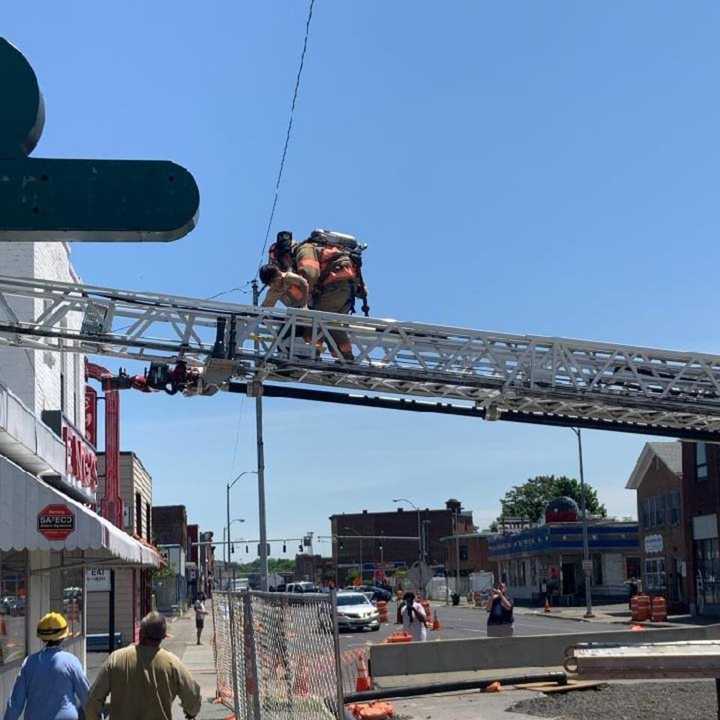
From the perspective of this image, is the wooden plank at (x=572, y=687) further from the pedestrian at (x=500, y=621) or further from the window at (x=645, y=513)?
the window at (x=645, y=513)

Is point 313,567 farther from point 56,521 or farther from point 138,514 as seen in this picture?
point 56,521

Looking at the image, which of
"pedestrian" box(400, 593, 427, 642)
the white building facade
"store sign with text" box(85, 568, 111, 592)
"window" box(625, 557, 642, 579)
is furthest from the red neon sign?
"window" box(625, 557, 642, 579)

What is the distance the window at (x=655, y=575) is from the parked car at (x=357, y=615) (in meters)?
18.3

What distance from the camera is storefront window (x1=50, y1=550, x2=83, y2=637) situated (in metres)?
19.6

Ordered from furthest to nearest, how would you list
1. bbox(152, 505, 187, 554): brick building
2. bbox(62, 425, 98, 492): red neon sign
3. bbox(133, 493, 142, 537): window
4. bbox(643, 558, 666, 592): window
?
bbox(152, 505, 187, 554): brick building → bbox(643, 558, 666, 592): window → bbox(133, 493, 142, 537): window → bbox(62, 425, 98, 492): red neon sign

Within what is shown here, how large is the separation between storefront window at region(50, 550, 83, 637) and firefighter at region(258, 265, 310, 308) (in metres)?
6.21

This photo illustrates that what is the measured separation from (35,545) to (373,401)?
4.45 meters

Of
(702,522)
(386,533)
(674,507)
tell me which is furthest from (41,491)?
(386,533)

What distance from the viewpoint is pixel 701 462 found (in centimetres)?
4938

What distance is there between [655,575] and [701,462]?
9432mm

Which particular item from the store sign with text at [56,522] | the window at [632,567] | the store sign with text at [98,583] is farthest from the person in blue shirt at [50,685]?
the window at [632,567]

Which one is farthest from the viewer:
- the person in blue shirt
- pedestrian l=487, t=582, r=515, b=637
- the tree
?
the tree

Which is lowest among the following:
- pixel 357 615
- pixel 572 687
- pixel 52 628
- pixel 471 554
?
pixel 357 615

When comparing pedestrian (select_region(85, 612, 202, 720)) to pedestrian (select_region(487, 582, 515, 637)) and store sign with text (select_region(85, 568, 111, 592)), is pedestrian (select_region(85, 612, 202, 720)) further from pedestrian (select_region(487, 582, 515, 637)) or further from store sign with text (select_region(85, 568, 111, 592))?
store sign with text (select_region(85, 568, 111, 592))
